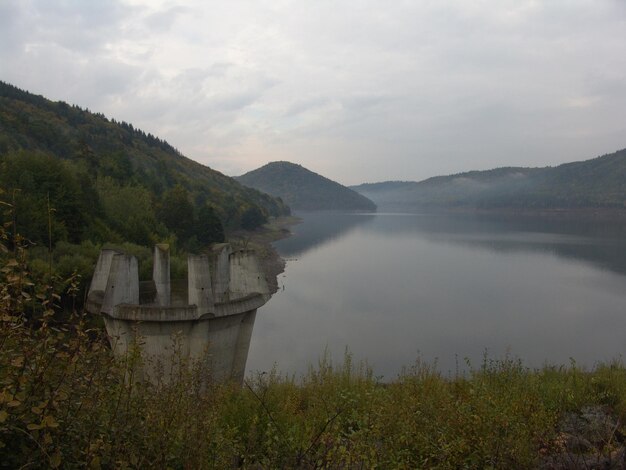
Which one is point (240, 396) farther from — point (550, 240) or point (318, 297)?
point (550, 240)

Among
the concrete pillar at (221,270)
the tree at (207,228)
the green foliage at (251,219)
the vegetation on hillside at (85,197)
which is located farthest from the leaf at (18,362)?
the green foliage at (251,219)

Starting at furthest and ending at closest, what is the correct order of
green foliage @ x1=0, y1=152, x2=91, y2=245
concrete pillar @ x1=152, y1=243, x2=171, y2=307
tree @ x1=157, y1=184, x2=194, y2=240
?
tree @ x1=157, y1=184, x2=194, y2=240
green foliage @ x1=0, y1=152, x2=91, y2=245
concrete pillar @ x1=152, y1=243, x2=171, y2=307

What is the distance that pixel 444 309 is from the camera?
3284cm

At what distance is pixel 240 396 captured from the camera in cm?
711

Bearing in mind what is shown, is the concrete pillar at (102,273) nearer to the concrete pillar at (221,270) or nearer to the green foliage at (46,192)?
the concrete pillar at (221,270)

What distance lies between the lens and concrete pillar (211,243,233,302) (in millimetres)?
10539

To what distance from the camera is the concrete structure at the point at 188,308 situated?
840cm

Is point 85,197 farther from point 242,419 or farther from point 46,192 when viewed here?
point 242,419

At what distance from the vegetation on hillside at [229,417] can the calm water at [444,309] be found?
478 centimetres

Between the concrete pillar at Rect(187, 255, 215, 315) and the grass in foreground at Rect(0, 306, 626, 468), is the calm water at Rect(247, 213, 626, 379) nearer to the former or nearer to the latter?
the grass in foreground at Rect(0, 306, 626, 468)

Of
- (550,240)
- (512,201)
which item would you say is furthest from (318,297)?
(512,201)

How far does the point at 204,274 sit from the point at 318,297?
28.8 meters

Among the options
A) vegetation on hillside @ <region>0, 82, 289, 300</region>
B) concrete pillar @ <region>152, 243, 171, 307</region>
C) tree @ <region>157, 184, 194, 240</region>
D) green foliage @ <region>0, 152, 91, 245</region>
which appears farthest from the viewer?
tree @ <region>157, 184, 194, 240</region>

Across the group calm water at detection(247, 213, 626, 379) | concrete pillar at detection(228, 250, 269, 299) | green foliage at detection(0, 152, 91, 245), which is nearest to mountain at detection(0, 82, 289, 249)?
green foliage at detection(0, 152, 91, 245)
